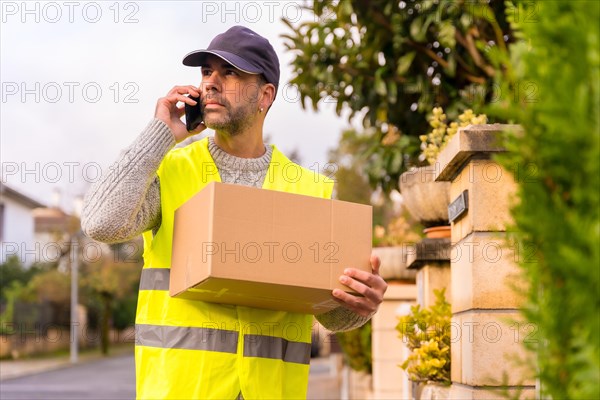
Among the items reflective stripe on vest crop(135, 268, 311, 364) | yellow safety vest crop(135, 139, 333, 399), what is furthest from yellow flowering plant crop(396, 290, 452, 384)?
reflective stripe on vest crop(135, 268, 311, 364)

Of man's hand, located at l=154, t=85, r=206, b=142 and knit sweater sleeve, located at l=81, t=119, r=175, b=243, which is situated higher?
man's hand, located at l=154, t=85, r=206, b=142

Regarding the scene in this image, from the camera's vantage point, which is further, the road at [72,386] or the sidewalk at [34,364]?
the sidewalk at [34,364]

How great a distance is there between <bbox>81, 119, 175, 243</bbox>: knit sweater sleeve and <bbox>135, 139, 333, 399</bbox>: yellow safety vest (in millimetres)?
123

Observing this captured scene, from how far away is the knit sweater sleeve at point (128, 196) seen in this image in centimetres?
307

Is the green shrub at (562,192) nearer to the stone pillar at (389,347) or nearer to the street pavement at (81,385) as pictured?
the stone pillar at (389,347)

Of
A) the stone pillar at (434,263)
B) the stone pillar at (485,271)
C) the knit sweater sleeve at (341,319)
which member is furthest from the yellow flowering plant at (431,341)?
the knit sweater sleeve at (341,319)

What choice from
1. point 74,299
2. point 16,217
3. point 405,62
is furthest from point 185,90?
point 16,217

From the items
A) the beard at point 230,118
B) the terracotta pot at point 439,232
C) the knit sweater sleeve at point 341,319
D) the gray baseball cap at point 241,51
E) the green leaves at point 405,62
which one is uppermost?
the green leaves at point 405,62

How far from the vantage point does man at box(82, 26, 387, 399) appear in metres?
3.12

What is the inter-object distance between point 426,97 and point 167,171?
687 centimetres

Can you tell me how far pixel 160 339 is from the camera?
3176 millimetres

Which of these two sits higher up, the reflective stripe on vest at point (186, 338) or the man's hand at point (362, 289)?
the man's hand at point (362, 289)

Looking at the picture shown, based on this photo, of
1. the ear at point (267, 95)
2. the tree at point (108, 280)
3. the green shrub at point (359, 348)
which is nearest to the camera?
the ear at point (267, 95)

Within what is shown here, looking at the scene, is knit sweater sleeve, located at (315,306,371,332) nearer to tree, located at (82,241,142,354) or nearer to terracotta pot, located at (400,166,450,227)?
terracotta pot, located at (400,166,450,227)
